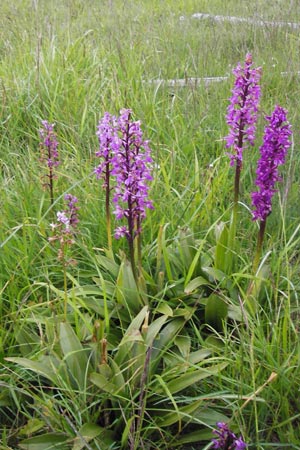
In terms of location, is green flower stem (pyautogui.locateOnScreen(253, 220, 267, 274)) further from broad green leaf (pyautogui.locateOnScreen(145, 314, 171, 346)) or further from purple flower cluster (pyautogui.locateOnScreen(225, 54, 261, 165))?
broad green leaf (pyautogui.locateOnScreen(145, 314, 171, 346))

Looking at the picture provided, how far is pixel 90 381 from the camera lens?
6.20 ft

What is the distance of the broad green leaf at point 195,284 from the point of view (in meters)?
2.22

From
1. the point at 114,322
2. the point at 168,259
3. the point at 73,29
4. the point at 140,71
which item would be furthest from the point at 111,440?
the point at 73,29

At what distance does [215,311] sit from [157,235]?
2.06ft

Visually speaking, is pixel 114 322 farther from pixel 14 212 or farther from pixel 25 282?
pixel 14 212

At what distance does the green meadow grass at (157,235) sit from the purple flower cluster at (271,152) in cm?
9

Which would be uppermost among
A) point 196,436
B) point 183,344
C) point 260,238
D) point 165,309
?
point 260,238

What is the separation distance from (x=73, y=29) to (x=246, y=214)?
3.72 meters

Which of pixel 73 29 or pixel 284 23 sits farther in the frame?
pixel 73 29

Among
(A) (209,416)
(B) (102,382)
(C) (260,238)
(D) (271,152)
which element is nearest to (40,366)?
(B) (102,382)

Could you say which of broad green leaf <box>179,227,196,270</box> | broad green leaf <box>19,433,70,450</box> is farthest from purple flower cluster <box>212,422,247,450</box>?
broad green leaf <box>179,227,196,270</box>

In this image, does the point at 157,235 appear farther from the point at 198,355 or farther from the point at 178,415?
the point at 178,415

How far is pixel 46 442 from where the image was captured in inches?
70.1

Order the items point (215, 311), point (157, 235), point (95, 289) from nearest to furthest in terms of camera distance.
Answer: point (215, 311), point (95, 289), point (157, 235)
